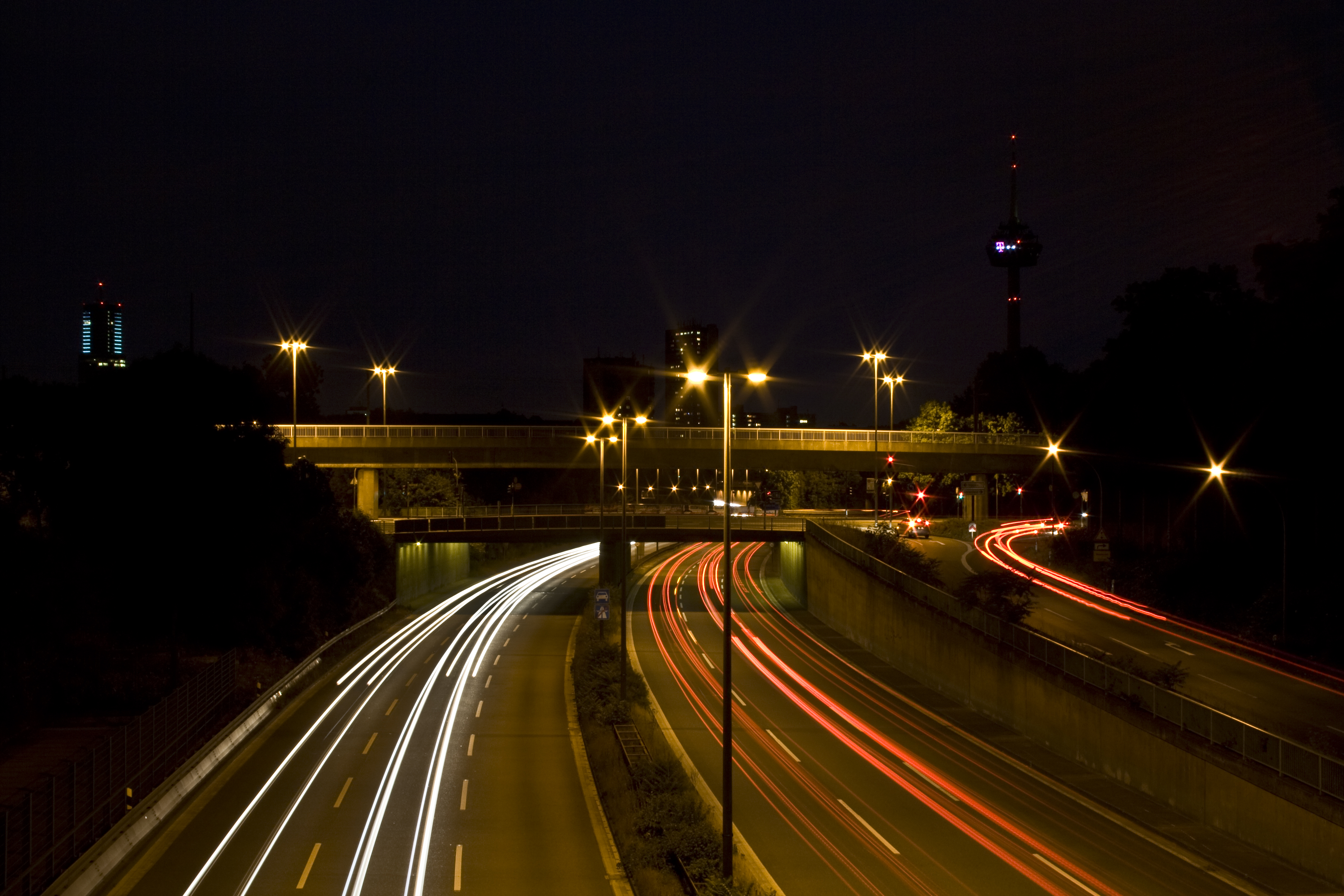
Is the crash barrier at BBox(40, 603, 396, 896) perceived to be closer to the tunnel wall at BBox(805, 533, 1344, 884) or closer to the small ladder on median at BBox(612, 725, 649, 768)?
the small ladder on median at BBox(612, 725, 649, 768)

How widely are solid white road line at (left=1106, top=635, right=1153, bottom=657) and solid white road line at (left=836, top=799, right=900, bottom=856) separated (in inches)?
605

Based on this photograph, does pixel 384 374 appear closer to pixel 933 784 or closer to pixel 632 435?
pixel 632 435

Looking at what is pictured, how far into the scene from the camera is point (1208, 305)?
Result: 50.4 m

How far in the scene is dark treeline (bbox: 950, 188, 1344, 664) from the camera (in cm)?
3562

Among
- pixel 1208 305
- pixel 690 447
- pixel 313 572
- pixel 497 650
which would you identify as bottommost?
pixel 497 650

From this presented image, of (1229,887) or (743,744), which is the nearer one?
(1229,887)

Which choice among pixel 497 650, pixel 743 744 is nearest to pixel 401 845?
pixel 743 744

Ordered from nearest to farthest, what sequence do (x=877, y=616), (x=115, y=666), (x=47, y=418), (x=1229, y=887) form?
(x=1229, y=887)
(x=115, y=666)
(x=47, y=418)
(x=877, y=616)

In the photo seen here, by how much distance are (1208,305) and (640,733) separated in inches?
1502

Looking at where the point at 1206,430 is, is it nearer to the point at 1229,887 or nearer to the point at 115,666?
the point at 1229,887

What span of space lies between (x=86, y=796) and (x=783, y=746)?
15983 mm

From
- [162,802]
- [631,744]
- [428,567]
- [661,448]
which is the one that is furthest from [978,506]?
[162,802]

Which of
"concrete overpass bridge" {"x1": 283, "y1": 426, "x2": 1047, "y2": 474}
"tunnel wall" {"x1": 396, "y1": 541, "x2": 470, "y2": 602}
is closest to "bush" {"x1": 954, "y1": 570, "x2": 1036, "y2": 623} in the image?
"concrete overpass bridge" {"x1": 283, "y1": 426, "x2": 1047, "y2": 474}

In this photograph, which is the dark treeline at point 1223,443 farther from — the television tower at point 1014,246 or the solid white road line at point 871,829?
the television tower at point 1014,246
